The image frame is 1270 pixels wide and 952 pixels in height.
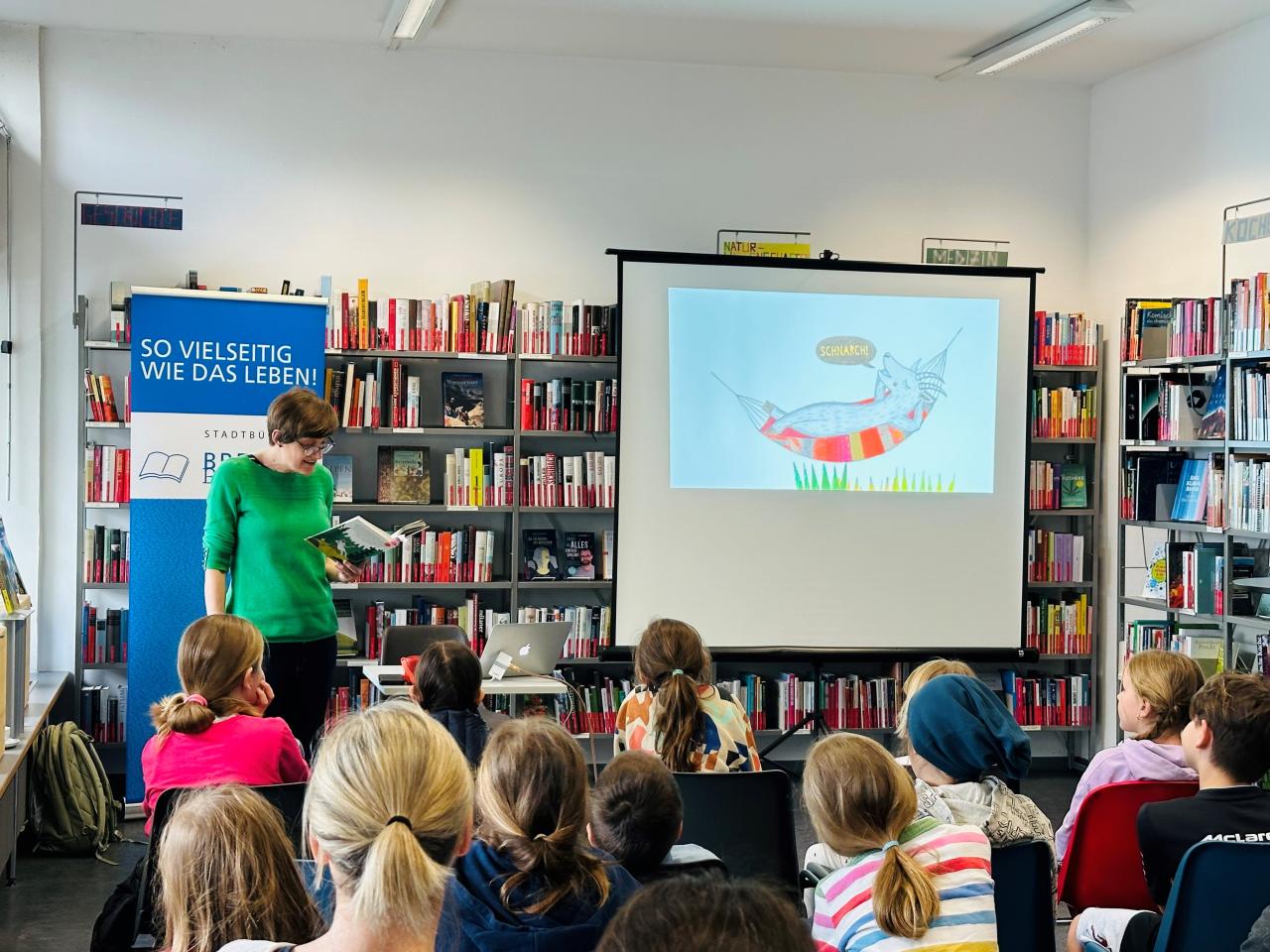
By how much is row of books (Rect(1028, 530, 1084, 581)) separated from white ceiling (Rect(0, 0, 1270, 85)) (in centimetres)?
246

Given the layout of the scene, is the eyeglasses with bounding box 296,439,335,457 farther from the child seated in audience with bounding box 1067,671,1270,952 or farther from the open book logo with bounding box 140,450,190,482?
the child seated in audience with bounding box 1067,671,1270,952

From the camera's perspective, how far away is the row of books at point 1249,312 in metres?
5.51

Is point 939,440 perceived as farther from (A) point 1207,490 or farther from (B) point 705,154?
(B) point 705,154

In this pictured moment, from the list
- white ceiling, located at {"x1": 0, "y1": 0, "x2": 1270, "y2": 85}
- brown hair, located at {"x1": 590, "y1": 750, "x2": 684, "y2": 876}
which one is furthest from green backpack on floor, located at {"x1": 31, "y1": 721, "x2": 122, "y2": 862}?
brown hair, located at {"x1": 590, "y1": 750, "x2": 684, "y2": 876}

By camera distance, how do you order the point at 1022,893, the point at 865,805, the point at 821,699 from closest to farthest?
the point at 865,805
the point at 1022,893
the point at 821,699

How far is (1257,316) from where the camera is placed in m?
5.55

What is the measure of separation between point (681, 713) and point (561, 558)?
3.05 metres

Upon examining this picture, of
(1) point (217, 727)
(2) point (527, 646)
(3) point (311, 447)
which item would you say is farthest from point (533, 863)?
(2) point (527, 646)

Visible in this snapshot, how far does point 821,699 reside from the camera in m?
6.59

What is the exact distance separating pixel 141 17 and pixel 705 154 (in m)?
2.77

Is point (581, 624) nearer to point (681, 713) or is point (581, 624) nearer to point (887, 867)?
point (681, 713)

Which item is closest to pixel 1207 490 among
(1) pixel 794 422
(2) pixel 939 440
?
(2) pixel 939 440

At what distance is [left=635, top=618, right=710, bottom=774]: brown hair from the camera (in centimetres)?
345

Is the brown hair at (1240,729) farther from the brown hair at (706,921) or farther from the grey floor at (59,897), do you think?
the brown hair at (706,921)
